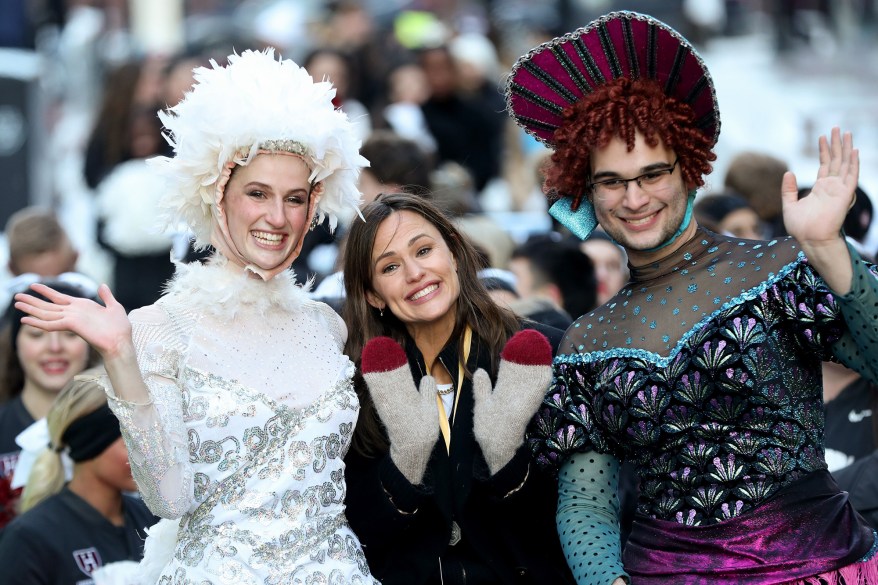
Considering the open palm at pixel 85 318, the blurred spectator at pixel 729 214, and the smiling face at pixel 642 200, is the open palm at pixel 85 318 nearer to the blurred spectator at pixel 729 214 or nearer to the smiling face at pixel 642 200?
the smiling face at pixel 642 200

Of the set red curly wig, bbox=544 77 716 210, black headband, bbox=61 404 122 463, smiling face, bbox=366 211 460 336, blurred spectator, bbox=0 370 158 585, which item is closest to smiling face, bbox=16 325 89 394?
blurred spectator, bbox=0 370 158 585

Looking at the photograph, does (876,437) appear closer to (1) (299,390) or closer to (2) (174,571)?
(1) (299,390)

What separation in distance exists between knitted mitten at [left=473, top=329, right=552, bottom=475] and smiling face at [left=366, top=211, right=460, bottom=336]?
35 cm

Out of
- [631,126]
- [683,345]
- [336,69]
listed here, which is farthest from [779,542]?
[336,69]

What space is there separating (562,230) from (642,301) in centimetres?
322

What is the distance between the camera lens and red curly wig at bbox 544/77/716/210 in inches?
155

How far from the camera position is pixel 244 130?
401 centimetres

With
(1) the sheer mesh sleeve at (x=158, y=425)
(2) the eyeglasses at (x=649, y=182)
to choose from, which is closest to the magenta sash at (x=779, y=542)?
(2) the eyeglasses at (x=649, y=182)

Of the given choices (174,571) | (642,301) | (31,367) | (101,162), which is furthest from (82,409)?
(101,162)

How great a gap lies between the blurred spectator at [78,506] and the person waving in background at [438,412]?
109 centimetres

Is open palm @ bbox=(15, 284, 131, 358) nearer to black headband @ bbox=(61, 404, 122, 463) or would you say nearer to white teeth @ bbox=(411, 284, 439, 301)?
white teeth @ bbox=(411, 284, 439, 301)

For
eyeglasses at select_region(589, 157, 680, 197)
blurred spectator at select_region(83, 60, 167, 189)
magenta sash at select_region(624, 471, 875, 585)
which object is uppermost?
blurred spectator at select_region(83, 60, 167, 189)

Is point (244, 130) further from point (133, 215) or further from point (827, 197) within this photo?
point (133, 215)

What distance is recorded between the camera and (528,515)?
4.39m
